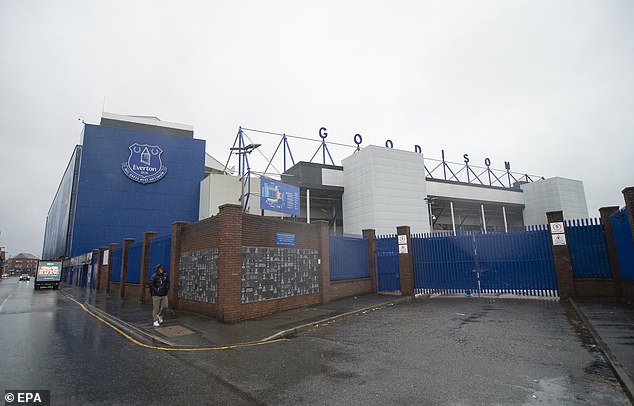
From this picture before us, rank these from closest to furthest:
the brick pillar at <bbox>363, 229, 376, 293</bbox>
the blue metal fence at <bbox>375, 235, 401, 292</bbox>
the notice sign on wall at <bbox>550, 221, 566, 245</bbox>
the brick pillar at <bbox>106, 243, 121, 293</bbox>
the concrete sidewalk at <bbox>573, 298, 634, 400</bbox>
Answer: the concrete sidewalk at <bbox>573, 298, 634, 400</bbox> → the notice sign on wall at <bbox>550, 221, 566, 245</bbox> → the blue metal fence at <bbox>375, 235, 401, 292</bbox> → the brick pillar at <bbox>363, 229, 376, 293</bbox> → the brick pillar at <bbox>106, 243, 121, 293</bbox>

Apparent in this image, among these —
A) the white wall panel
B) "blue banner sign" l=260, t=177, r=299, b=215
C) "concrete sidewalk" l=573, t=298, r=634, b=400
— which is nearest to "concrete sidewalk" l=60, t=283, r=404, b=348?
"concrete sidewalk" l=573, t=298, r=634, b=400

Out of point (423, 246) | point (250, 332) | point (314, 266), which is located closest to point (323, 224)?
point (314, 266)

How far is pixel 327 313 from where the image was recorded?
38.2 ft

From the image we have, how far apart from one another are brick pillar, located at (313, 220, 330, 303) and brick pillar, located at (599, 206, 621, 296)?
10.3 m

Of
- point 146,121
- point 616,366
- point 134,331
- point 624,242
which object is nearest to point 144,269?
point 134,331

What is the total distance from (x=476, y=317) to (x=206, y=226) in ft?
30.7

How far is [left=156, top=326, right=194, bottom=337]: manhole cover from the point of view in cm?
912

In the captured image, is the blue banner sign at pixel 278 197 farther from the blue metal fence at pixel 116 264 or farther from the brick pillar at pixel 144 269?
the blue metal fence at pixel 116 264

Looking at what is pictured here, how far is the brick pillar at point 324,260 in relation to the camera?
1404cm

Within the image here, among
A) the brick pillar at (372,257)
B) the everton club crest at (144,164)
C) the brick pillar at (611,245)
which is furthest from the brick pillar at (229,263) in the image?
the everton club crest at (144,164)

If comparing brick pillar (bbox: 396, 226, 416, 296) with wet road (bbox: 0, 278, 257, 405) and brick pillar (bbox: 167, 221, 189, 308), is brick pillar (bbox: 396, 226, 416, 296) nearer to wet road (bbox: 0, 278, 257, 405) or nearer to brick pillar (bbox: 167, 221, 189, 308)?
brick pillar (bbox: 167, 221, 189, 308)

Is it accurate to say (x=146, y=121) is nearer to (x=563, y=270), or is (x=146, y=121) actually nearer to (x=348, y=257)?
(x=348, y=257)

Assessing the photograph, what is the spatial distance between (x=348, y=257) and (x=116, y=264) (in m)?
16.8

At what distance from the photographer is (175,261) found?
13.9 metres
